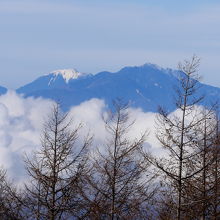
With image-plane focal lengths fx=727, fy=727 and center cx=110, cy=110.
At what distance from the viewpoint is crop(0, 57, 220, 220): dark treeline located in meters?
24.7

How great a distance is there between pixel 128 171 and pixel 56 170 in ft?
8.64

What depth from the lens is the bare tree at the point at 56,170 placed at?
25438 millimetres

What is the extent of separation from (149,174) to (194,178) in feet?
7.18

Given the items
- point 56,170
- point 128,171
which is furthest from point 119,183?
point 56,170

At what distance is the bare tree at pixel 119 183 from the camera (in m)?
25.9

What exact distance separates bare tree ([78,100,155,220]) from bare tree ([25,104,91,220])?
724 millimetres

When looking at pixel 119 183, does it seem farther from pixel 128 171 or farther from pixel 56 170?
pixel 56 170

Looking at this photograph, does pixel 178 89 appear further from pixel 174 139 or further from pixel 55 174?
pixel 55 174

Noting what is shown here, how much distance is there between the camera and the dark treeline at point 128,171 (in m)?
24.7

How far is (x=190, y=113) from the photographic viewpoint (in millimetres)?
25172

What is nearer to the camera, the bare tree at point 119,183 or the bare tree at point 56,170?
the bare tree at point 56,170

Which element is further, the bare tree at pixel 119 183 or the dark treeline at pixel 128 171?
the bare tree at pixel 119 183

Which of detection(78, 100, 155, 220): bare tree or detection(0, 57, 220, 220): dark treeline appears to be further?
detection(78, 100, 155, 220): bare tree

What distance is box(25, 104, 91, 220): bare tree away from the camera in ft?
83.5
